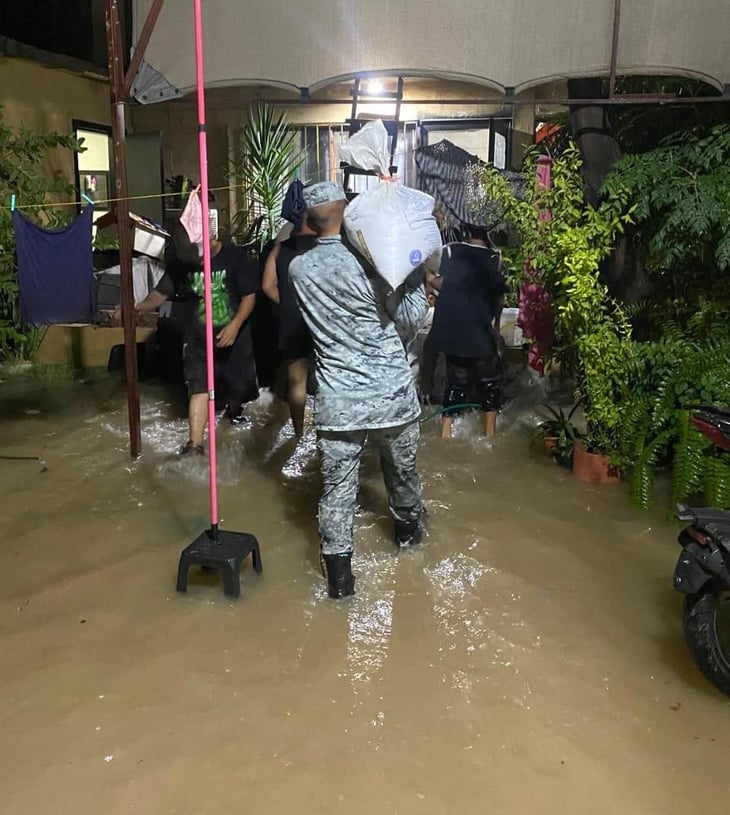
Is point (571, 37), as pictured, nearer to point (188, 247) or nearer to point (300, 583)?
point (188, 247)

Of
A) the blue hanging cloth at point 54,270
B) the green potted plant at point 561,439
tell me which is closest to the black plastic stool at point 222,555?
the green potted plant at point 561,439

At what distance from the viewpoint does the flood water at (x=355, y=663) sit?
240cm

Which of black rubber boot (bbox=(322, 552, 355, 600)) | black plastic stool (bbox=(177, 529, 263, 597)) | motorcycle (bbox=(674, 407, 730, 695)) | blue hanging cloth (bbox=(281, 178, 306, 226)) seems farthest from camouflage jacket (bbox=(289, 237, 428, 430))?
blue hanging cloth (bbox=(281, 178, 306, 226))

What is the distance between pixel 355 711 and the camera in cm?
274

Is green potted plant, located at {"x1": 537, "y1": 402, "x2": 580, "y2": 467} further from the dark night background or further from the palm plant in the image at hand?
the dark night background

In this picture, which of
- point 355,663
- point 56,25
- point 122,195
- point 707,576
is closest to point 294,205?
point 122,195

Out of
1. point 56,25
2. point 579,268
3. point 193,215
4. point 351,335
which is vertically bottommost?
point 351,335

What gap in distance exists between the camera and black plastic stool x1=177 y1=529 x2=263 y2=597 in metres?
3.46

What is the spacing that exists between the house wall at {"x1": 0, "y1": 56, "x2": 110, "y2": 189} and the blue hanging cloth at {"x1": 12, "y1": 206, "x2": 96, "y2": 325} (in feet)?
11.9

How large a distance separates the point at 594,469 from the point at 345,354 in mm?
2308

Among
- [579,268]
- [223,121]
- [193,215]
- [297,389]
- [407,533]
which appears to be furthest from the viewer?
[223,121]

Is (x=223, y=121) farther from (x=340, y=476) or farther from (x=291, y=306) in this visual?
(x=340, y=476)

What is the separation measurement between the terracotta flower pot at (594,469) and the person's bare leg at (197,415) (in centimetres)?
254

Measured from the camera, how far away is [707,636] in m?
2.83
